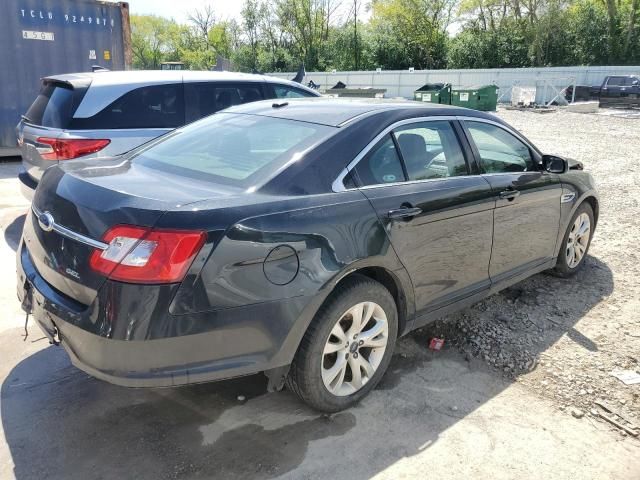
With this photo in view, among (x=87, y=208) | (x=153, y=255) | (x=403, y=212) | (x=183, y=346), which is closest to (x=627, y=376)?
(x=403, y=212)

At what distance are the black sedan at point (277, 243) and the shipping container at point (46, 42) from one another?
7550 millimetres

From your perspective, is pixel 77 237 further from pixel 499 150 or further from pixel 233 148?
pixel 499 150

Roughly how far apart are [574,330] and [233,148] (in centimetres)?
280

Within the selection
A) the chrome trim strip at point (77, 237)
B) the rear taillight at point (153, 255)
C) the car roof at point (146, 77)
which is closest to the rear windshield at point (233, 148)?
the rear taillight at point (153, 255)

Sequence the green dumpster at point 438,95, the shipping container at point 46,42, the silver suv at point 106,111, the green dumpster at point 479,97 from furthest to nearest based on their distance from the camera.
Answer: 1. the green dumpster at point 479,97
2. the green dumpster at point 438,95
3. the shipping container at point 46,42
4. the silver suv at point 106,111

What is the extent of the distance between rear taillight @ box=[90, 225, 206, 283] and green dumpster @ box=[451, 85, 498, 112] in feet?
83.7

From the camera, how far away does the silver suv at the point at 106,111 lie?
211 inches

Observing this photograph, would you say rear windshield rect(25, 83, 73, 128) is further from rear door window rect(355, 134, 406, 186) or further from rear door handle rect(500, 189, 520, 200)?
rear door handle rect(500, 189, 520, 200)

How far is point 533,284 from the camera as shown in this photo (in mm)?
4930

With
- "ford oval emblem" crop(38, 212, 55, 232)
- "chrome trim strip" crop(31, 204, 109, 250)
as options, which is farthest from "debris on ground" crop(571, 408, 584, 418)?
"ford oval emblem" crop(38, 212, 55, 232)

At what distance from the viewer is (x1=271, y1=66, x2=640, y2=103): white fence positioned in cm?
3111

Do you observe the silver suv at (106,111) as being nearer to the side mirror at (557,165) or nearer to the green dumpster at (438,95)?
the side mirror at (557,165)

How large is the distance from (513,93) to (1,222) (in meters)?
27.9

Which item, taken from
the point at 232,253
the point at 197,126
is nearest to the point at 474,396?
the point at 232,253
